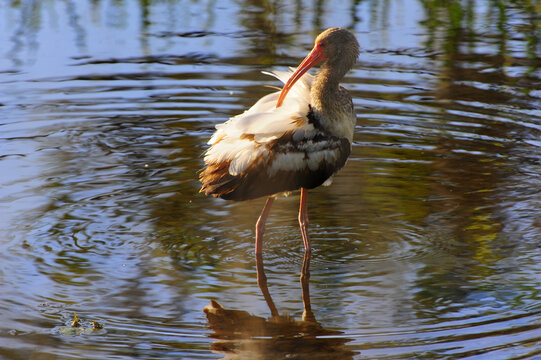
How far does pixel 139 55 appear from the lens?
442 inches

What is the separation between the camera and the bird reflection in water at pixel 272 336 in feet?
15.6

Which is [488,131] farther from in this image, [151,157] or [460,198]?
[151,157]

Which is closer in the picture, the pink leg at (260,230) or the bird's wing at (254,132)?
the bird's wing at (254,132)

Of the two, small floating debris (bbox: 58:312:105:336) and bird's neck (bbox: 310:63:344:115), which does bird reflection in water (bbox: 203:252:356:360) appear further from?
bird's neck (bbox: 310:63:344:115)

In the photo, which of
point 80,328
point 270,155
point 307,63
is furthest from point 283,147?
point 80,328

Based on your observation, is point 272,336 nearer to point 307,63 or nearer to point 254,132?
point 254,132

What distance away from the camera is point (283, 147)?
19.4 feet

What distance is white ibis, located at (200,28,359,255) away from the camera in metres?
5.93

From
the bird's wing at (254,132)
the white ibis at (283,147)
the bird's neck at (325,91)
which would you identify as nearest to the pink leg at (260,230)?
the white ibis at (283,147)

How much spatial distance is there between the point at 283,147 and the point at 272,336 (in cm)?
143

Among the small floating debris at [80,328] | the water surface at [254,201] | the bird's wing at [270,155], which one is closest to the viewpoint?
the small floating debris at [80,328]

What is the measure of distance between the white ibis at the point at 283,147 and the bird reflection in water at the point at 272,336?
0.84m

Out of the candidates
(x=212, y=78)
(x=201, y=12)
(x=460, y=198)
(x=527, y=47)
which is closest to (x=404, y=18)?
A: (x=527, y=47)

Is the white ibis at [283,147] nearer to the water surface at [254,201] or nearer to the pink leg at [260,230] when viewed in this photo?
the pink leg at [260,230]
